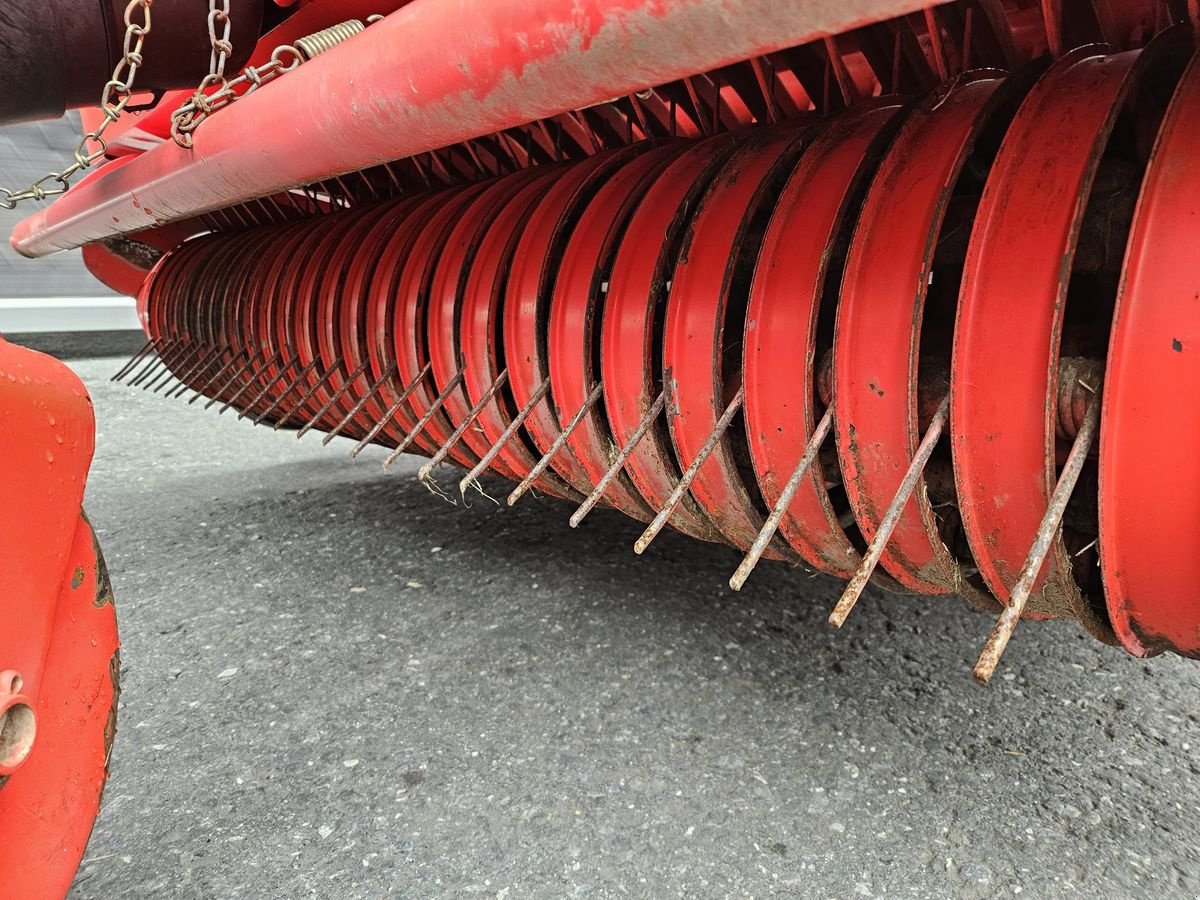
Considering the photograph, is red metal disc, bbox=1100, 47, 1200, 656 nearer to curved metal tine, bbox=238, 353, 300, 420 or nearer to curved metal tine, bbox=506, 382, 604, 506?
curved metal tine, bbox=506, 382, 604, 506

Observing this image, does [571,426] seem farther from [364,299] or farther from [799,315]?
A: [364,299]

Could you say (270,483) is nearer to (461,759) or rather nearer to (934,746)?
(461,759)

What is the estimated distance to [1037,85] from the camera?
2.59 ft

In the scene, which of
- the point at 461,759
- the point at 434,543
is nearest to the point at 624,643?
the point at 461,759

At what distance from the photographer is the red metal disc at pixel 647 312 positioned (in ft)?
3.61

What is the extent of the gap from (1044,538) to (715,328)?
480mm

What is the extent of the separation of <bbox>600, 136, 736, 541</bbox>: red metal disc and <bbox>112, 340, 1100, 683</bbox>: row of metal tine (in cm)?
3

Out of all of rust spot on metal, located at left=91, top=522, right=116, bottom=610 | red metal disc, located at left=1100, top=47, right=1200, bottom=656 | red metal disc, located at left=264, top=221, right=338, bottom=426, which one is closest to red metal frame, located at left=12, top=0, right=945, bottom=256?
Result: red metal disc, located at left=1100, top=47, right=1200, bottom=656

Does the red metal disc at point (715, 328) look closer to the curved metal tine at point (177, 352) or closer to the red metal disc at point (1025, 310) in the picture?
the red metal disc at point (1025, 310)

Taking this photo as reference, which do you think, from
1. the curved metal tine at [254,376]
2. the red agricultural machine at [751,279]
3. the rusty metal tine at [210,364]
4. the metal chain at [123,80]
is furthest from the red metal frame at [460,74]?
the rusty metal tine at [210,364]

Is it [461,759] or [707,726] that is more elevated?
[461,759]

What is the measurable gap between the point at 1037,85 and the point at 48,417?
1014mm

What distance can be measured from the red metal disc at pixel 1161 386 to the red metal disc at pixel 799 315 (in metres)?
0.32

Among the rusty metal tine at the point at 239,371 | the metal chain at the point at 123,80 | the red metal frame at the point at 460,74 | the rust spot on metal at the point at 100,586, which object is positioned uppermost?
the metal chain at the point at 123,80
